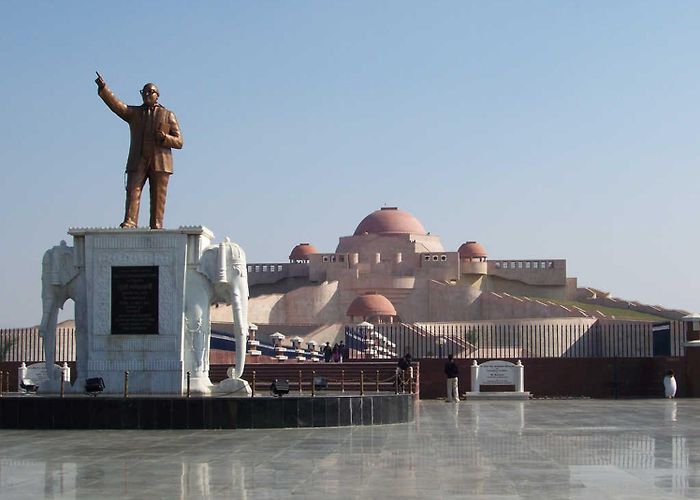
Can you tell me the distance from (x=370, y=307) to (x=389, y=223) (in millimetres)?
14280

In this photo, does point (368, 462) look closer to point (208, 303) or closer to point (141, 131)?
point (208, 303)

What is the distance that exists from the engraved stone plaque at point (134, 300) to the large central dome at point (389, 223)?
52974mm

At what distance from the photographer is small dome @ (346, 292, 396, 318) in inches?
2247

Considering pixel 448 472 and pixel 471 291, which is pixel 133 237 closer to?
pixel 448 472

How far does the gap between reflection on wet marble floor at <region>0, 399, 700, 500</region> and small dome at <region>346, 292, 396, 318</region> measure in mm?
39423

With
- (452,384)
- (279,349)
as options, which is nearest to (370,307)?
(279,349)

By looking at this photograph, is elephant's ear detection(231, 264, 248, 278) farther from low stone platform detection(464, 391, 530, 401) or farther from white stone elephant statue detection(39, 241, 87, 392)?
low stone platform detection(464, 391, 530, 401)

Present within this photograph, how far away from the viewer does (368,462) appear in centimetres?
1170

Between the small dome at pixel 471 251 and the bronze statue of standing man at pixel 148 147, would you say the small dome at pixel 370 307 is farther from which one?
the bronze statue of standing man at pixel 148 147

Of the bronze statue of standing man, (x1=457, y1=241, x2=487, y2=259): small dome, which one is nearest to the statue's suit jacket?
the bronze statue of standing man

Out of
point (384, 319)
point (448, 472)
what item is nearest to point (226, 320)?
point (384, 319)

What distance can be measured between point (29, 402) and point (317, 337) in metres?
34.2

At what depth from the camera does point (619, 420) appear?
59.9 ft

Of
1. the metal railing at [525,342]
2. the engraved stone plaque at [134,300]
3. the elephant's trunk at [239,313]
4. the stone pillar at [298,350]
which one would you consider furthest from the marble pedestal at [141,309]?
the stone pillar at [298,350]
